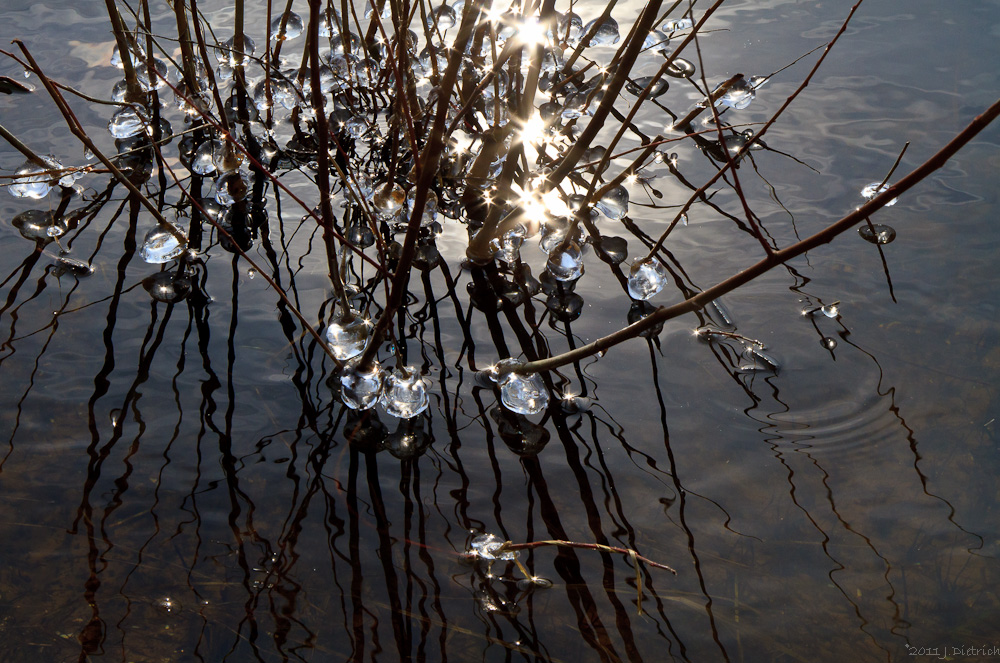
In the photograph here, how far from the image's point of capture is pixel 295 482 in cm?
134

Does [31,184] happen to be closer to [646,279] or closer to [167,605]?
[167,605]

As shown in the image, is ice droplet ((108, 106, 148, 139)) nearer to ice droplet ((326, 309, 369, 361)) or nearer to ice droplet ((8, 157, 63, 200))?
ice droplet ((8, 157, 63, 200))

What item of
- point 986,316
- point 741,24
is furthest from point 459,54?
point 741,24

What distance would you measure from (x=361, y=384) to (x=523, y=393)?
A: 0.30 m

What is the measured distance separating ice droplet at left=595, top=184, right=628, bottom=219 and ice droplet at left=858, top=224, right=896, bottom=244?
0.58m

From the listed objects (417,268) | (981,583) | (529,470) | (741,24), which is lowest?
(981,583)

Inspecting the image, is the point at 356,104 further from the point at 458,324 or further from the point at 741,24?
the point at 741,24

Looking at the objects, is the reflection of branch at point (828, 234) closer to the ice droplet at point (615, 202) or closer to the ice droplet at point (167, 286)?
the ice droplet at point (615, 202)

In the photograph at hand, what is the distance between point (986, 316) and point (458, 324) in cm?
113

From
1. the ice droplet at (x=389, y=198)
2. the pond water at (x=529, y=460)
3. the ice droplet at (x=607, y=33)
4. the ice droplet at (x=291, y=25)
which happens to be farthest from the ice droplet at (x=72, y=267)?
the ice droplet at (x=607, y=33)

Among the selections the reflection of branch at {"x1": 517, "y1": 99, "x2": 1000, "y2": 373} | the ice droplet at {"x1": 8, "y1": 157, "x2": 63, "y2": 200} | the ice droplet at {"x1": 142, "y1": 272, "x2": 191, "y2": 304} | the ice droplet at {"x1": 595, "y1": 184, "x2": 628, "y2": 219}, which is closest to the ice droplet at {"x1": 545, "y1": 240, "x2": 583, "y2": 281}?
the ice droplet at {"x1": 595, "y1": 184, "x2": 628, "y2": 219}

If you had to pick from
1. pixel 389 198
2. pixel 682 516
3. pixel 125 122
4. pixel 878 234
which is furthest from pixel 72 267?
pixel 878 234

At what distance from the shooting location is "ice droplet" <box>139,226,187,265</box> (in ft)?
5.76

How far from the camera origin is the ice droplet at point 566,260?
5.67 feet
